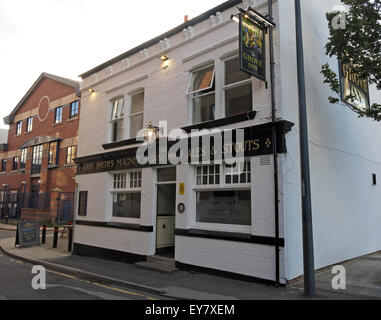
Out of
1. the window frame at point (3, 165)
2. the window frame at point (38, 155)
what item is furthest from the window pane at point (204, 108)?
the window frame at point (3, 165)

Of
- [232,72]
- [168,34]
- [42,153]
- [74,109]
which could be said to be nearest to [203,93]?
[232,72]

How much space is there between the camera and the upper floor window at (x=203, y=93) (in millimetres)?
9805

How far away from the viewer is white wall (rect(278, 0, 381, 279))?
7.96 meters

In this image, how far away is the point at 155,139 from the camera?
10.8 meters

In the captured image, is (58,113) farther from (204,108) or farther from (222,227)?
(222,227)

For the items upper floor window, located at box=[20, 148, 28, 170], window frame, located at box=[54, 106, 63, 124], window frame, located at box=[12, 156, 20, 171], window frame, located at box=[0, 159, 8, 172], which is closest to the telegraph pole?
window frame, located at box=[54, 106, 63, 124]

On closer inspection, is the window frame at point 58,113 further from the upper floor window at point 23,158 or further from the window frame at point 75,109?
the upper floor window at point 23,158

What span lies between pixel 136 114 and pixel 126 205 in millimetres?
3436

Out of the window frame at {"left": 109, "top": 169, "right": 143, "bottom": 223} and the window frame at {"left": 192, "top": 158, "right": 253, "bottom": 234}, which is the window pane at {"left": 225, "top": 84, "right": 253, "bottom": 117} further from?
the window frame at {"left": 109, "top": 169, "right": 143, "bottom": 223}

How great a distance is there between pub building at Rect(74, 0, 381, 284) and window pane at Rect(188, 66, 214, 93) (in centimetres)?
4

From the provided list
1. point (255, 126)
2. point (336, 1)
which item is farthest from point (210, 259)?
point (336, 1)

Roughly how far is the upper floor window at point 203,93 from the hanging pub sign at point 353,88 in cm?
411

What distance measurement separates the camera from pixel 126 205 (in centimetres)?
1216
